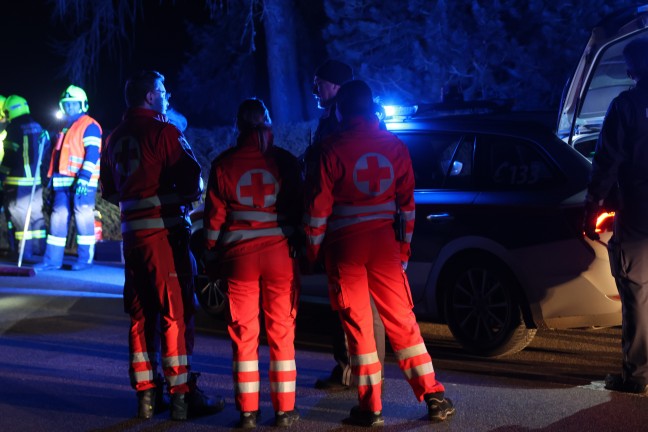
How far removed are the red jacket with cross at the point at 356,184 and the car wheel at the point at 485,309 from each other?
5.45ft

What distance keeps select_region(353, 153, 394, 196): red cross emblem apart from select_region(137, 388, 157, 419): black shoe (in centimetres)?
175

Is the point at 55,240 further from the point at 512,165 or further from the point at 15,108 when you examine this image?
the point at 512,165

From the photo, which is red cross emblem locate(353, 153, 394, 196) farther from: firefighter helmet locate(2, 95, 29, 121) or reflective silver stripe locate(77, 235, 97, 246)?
firefighter helmet locate(2, 95, 29, 121)

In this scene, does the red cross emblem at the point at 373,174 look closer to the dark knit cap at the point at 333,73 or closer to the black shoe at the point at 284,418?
the dark knit cap at the point at 333,73

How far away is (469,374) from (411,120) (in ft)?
7.10

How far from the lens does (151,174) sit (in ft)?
18.9

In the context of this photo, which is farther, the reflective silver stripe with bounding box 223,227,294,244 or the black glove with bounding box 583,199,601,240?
the black glove with bounding box 583,199,601,240

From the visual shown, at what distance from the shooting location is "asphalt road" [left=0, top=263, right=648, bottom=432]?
5.62 meters

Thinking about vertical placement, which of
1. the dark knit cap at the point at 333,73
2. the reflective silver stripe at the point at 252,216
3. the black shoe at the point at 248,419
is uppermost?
the dark knit cap at the point at 333,73

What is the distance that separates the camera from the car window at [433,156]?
738 centimetres

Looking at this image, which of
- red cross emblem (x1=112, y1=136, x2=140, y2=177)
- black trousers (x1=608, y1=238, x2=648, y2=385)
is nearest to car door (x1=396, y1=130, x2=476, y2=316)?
black trousers (x1=608, y1=238, x2=648, y2=385)

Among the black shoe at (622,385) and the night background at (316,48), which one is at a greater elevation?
the night background at (316,48)

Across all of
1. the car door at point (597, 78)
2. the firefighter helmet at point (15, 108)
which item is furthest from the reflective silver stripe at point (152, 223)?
the firefighter helmet at point (15, 108)

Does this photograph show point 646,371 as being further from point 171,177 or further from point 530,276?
point 171,177
